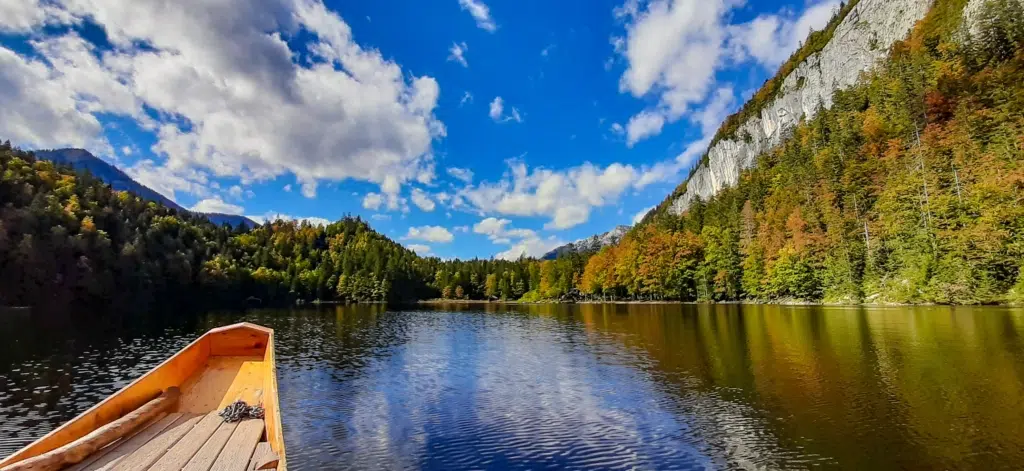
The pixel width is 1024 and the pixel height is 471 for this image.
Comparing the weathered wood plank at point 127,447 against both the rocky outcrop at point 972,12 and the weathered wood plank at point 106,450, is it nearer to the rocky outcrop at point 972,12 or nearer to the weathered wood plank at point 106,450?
the weathered wood plank at point 106,450

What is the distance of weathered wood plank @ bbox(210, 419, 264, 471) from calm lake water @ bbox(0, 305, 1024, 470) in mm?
4306

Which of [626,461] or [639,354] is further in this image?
[639,354]

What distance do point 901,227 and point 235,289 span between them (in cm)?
16572

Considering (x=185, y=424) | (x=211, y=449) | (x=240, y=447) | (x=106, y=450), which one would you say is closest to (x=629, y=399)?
(x=240, y=447)

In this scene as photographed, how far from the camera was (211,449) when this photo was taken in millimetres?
8164

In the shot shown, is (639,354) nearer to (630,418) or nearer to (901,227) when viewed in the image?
(630,418)

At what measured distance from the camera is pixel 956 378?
21812 mm

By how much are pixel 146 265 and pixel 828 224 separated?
492ft

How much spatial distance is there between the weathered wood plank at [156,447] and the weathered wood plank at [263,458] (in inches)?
55.6

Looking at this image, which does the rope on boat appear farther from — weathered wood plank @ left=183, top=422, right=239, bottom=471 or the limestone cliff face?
the limestone cliff face

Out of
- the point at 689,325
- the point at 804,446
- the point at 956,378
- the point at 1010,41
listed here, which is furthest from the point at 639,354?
the point at 1010,41

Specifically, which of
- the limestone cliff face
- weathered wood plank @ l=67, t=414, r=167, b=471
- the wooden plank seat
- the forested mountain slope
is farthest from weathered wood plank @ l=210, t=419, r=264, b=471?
the limestone cliff face

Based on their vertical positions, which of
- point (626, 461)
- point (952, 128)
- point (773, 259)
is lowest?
point (626, 461)

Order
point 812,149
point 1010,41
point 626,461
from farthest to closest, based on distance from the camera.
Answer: point 812,149 < point 1010,41 < point 626,461
